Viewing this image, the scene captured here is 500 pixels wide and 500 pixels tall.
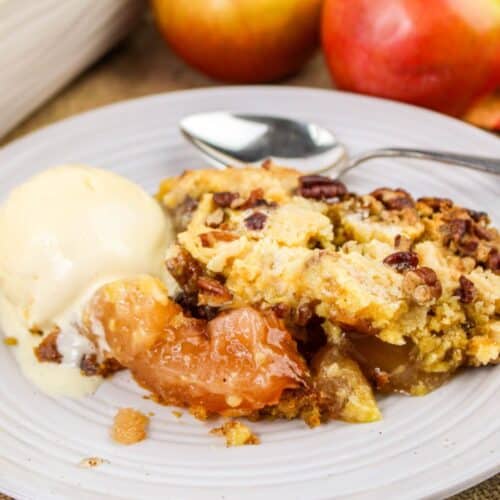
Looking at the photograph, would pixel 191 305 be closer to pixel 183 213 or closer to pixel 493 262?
pixel 183 213

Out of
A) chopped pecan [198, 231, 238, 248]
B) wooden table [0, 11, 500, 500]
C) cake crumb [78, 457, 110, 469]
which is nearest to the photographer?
cake crumb [78, 457, 110, 469]

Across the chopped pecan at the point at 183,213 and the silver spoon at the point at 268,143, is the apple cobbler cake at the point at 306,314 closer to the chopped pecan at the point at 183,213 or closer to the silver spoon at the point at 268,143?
the chopped pecan at the point at 183,213

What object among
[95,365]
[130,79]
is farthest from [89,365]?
[130,79]

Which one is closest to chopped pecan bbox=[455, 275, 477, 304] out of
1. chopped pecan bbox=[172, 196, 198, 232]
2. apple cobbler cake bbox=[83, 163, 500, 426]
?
apple cobbler cake bbox=[83, 163, 500, 426]

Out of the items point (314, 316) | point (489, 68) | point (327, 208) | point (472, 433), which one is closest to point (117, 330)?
point (314, 316)

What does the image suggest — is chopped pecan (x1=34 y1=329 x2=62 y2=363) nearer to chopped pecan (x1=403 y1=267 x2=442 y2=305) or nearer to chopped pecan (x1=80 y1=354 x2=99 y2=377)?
chopped pecan (x1=80 y1=354 x2=99 y2=377)
